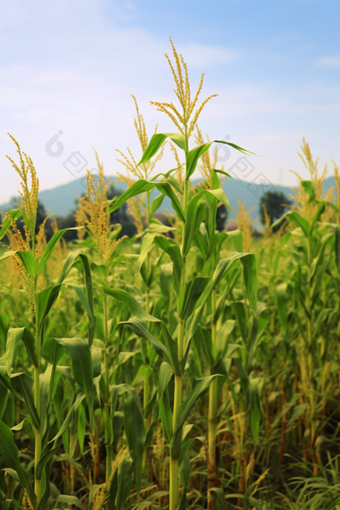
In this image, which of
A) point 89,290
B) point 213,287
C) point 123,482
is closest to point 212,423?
point 123,482

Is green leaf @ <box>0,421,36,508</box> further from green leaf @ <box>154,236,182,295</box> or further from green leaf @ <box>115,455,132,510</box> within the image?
green leaf @ <box>154,236,182,295</box>

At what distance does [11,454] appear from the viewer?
71.8 inches

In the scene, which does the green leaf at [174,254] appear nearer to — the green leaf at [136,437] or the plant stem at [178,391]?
the plant stem at [178,391]

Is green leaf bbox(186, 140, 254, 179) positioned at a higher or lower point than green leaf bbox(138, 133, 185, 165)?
lower

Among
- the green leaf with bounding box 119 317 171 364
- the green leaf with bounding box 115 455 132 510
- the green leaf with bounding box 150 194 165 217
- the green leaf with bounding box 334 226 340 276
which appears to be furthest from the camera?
the green leaf with bounding box 334 226 340 276

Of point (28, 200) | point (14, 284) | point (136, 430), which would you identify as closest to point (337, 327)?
point (136, 430)

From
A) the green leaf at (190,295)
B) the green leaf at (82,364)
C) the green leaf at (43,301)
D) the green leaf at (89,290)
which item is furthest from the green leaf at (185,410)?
the green leaf at (43,301)

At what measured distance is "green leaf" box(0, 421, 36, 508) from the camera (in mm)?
1799

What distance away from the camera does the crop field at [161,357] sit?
185cm

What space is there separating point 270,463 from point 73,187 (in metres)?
169

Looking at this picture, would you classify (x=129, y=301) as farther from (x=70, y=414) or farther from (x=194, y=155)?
(x=194, y=155)

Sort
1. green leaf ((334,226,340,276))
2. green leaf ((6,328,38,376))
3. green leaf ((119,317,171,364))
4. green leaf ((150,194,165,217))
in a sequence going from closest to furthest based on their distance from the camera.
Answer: green leaf ((6,328,38,376)), green leaf ((119,317,171,364)), green leaf ((150,194,165,217)), green leaf ((334,226,340,276))

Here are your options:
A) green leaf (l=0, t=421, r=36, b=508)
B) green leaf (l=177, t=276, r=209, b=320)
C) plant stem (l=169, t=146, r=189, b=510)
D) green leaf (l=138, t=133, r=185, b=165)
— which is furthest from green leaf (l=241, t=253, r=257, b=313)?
green leaf (l=0, t=421, r=36, b=508)

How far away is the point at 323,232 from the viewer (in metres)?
4.07
